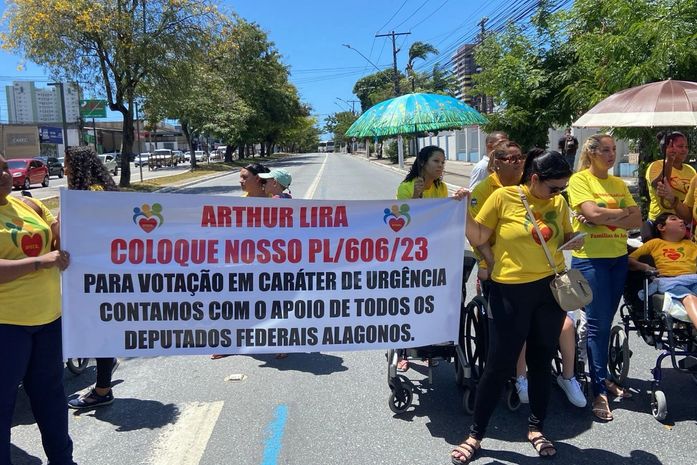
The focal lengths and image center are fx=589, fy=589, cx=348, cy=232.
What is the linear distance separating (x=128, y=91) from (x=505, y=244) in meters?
23.5

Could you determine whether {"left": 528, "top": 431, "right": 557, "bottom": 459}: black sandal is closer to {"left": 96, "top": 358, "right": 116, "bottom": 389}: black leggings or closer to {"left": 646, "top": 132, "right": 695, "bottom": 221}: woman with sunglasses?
{"left": 646, "top": 132, "right": 695, "bottom": 221}: woman with sunglasses

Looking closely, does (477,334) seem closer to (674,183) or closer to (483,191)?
(483,191)

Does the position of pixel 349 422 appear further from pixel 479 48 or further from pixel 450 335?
pixel 479 48

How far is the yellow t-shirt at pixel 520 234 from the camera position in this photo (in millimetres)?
3256

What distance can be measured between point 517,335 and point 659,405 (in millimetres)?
1317

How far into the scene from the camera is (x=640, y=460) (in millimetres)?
3400

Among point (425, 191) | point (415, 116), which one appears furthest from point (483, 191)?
point (415, 116)

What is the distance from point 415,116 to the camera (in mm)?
4918

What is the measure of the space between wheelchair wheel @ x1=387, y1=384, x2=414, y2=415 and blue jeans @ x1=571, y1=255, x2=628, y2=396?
1.28 m

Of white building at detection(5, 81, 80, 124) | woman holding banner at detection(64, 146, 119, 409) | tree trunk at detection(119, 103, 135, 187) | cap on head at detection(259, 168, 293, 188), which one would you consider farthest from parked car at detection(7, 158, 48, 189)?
white building at detection(5, 81, 80, 124)

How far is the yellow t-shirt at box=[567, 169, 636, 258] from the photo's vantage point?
3.91 m

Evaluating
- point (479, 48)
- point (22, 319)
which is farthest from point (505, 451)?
point (479, 48)

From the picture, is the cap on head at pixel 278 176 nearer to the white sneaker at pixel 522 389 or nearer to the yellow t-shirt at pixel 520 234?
the yellow t-shirt at pixel 520 234

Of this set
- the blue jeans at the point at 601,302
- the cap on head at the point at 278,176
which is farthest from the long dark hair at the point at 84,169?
the blue jeans at the point at 601,302
